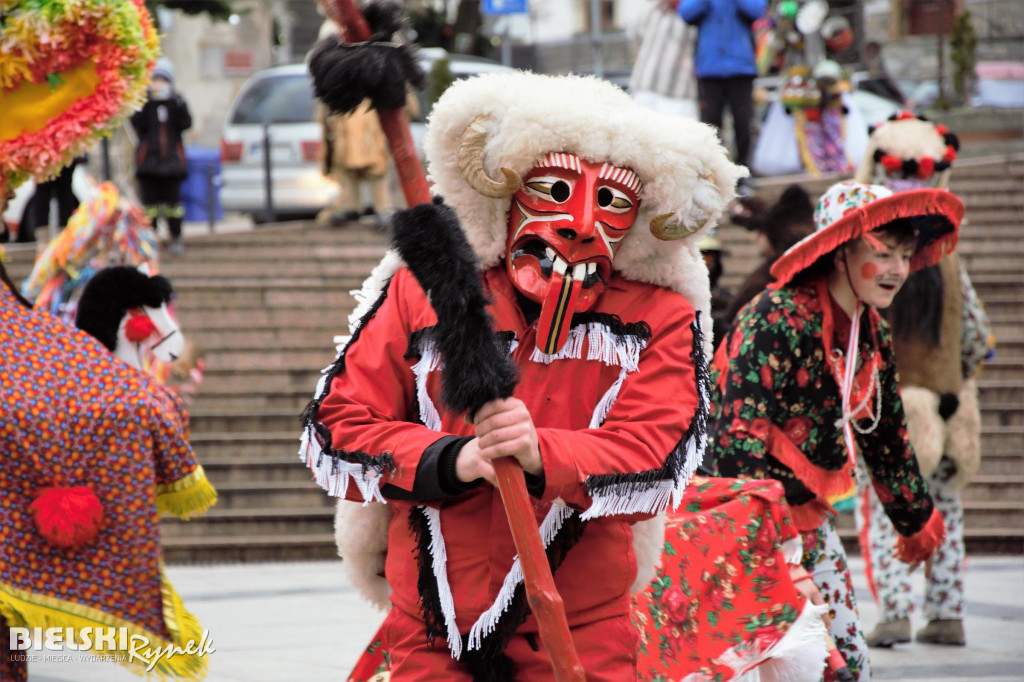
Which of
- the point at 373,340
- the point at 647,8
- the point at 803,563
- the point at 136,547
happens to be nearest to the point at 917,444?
the point at 803,563

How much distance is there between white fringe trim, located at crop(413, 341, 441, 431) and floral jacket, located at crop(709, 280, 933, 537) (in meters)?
1.49

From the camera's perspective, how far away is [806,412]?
461 cm

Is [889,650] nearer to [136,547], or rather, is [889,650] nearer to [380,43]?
[136,547]

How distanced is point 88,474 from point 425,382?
177 cm

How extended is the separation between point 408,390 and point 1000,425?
7.58 meters

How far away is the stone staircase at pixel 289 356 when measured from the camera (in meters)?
9.00

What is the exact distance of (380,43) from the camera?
9.57ft

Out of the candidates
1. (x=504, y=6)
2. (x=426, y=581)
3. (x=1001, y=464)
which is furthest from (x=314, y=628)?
(x=504, y=6)

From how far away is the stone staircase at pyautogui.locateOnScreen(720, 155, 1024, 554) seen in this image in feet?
29.5

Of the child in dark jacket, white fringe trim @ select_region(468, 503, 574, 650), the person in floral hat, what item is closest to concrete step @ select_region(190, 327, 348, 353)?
the child in dark jacket

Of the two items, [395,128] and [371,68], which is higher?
[371,68]

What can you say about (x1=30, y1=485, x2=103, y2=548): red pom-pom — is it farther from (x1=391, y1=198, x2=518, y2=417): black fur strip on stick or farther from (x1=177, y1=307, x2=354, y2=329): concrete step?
(x1=177, y1=307, x2=354, y2=329): concrete step

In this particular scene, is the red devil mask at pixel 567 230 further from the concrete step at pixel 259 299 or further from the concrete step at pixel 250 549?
the concrete step at pixel 259 299

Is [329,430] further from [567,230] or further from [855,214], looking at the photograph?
[855,214]
